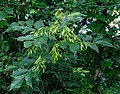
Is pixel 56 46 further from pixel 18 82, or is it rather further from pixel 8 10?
pixel 8 10

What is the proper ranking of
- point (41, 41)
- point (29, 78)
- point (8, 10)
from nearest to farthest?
point (41, 41) < point (29, 78) < point (8, 10)

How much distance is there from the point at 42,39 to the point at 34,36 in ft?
0.12

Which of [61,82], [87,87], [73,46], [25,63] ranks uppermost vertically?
[73,46]

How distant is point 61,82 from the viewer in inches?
55.9

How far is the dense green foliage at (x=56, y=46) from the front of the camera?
0.99m

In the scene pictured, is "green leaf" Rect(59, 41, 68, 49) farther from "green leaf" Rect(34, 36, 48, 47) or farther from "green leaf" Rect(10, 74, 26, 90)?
"green leaf" Rect(10, 74, 26, 90)

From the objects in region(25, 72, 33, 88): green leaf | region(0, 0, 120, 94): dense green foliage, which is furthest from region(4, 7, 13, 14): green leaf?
region(25, 72, 33, 88): green leaf

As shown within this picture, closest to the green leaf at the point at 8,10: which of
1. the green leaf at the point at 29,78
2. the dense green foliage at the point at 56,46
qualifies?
the dense green foliage at the point at 56,46

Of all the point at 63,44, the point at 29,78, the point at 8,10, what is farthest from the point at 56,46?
Result: the point at 8,10

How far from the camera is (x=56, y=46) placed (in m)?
0.98

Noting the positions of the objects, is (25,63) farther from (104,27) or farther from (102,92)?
(102,92)

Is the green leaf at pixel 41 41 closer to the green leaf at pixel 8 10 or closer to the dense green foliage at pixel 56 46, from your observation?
the dense green foliage at pixel 56 46

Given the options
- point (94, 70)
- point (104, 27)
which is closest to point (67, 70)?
point (104, 27)

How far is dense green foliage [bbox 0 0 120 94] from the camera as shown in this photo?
0.99 metres
